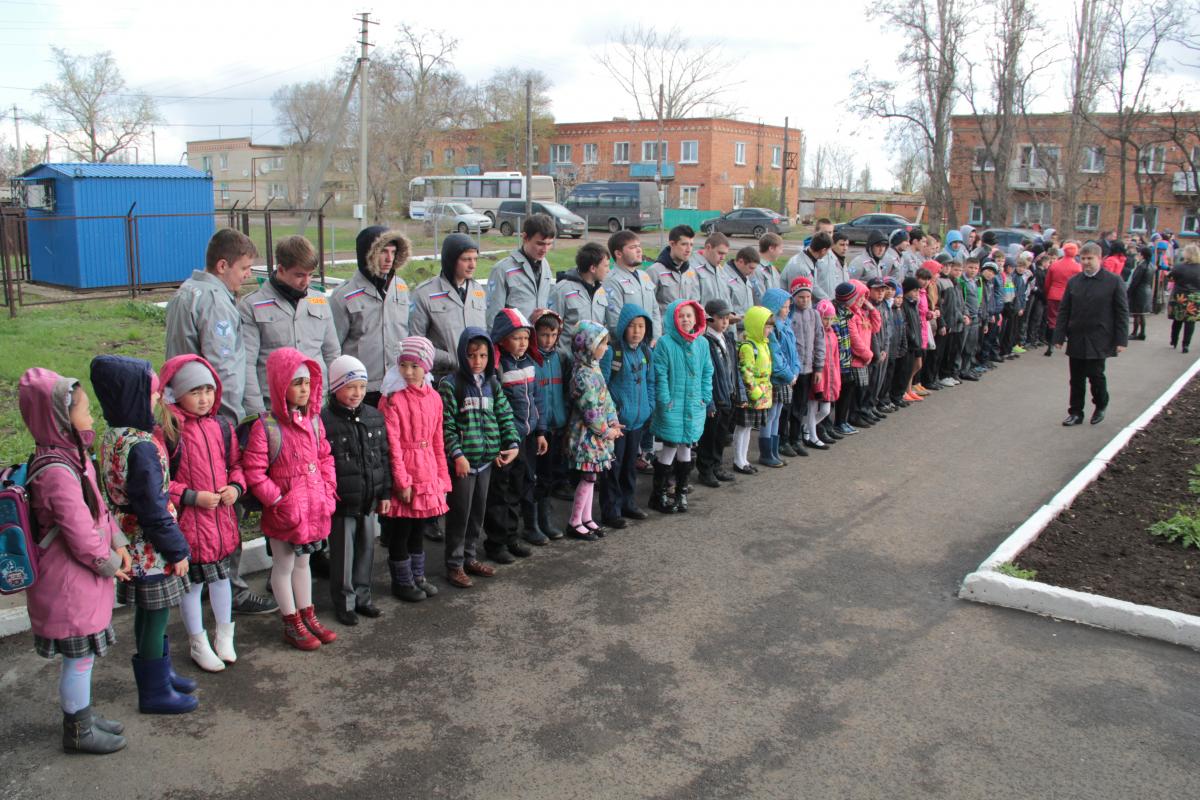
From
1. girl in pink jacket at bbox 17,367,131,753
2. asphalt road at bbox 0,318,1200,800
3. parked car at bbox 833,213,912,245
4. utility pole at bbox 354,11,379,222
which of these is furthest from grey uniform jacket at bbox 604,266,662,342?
parked car at bbox 833,213,912,245

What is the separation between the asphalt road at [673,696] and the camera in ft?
12.4

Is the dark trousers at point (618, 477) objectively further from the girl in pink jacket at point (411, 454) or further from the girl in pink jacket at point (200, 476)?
the girl in pink jacket at point (200, 476)

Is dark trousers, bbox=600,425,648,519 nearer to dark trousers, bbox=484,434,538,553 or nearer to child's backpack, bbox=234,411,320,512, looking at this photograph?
dark trousers, bbox=484,434,538,553

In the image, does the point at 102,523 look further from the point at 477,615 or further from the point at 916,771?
the point at 916,771

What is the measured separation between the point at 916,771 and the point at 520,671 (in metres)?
1.89

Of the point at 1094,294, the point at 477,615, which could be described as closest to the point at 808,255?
the point at 1094,294

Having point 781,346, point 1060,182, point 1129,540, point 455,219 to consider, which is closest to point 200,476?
point 781,346

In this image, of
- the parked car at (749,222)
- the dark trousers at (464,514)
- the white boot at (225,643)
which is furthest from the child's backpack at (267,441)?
the parked car at (749,222)

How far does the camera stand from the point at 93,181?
17.8 metres

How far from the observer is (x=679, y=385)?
23.9ft

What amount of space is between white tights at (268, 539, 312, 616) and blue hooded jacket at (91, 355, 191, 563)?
84 cm

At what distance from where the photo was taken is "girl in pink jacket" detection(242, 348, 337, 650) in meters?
4.68

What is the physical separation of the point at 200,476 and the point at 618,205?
44.1 metres

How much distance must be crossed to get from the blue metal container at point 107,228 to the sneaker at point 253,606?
1332 centimetres
